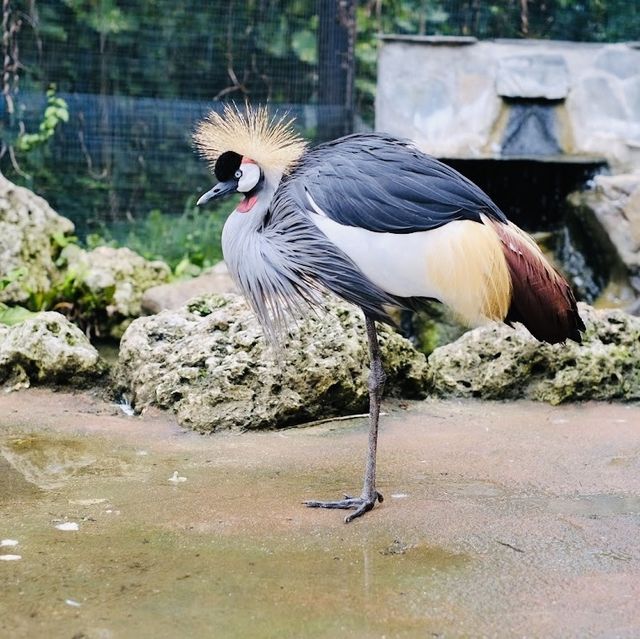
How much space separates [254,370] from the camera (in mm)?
4730

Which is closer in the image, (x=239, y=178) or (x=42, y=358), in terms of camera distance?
(x=239, y=178)

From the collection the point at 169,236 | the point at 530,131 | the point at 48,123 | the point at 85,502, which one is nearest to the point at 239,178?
the point at 85,502

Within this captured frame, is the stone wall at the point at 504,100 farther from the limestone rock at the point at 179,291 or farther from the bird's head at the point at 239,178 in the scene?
the bird's head at the point at 239,178

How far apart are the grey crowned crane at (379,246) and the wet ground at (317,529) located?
0.34 meters

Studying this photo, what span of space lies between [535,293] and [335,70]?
5565mm

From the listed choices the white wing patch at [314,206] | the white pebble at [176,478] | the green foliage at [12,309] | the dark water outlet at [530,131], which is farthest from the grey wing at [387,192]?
the dark water outlet at [530,131]

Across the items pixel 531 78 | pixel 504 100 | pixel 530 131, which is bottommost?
pixel 530 131

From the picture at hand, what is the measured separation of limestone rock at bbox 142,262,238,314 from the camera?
6.94m

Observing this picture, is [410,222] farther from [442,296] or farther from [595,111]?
[595,111]

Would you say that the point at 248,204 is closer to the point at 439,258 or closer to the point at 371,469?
the point at 439,258

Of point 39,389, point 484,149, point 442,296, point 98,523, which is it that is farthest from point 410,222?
point 484,149

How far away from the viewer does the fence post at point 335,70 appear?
8688 millimetres

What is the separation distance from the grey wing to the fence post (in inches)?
201

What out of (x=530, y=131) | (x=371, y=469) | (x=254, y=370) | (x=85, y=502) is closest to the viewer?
(x=85, y=502)
